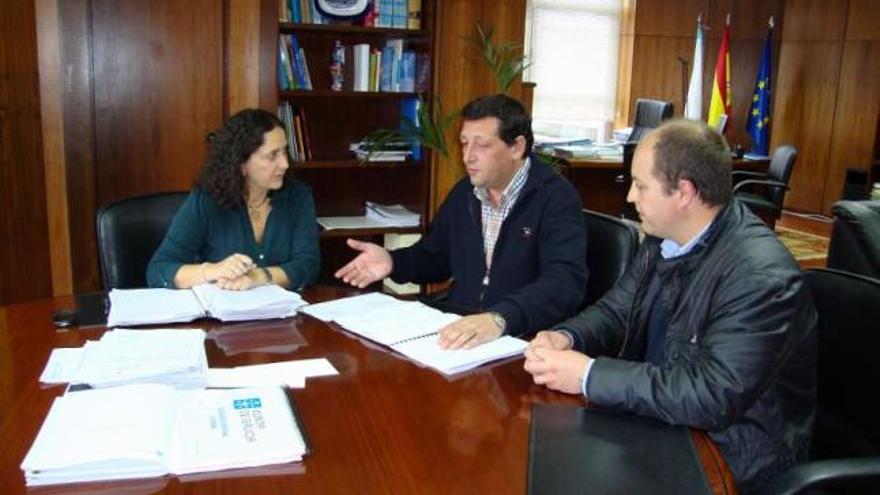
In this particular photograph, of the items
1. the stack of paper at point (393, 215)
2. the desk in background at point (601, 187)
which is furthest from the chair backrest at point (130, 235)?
the desk in background at point (601, 187)

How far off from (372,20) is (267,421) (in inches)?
113

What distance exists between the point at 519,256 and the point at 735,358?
101 cm

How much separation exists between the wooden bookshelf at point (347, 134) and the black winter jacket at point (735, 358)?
2416mm

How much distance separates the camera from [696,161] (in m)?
1.49

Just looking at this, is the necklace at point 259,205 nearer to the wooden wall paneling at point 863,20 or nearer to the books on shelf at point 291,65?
the books on shelf at point 291,65

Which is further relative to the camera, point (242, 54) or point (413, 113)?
point (413, 113)

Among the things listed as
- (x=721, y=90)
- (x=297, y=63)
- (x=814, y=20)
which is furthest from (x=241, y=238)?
(x=814, y=20)

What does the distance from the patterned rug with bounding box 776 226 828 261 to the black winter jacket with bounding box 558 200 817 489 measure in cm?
461

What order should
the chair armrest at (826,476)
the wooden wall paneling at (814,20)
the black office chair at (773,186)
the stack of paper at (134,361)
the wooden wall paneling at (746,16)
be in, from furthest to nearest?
the wooden wall paneling at (746,16)
the wooden wall paneling at (814,20)
the black office chair at (773,186)
the stack of paper at (134,361)
the chair armrest at (826,476)

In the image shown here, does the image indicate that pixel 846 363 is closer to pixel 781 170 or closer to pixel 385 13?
pixel 385 13

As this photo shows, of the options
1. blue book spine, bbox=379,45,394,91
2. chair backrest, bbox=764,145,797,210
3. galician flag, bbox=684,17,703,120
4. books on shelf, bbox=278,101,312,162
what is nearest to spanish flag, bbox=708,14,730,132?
galician flag, bbox=684,17,703,120

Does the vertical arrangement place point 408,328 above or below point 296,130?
below

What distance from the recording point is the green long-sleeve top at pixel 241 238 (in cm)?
222

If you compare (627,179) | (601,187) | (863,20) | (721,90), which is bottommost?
(601,187)
